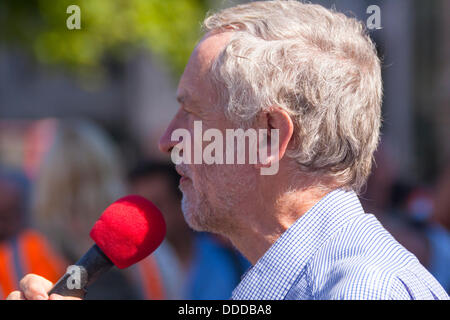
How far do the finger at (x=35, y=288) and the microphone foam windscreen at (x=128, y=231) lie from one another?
181 millimetres

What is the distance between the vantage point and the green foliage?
765cm

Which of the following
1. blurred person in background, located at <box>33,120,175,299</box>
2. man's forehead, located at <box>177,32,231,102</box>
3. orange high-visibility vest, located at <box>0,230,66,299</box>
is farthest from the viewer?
blurred person in background, located at <box>33,120,175,299</box>

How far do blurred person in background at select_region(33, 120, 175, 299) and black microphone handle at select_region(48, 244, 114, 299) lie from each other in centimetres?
156

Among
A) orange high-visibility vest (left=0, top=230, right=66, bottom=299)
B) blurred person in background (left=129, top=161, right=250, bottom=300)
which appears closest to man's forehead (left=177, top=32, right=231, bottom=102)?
orange high-visibility vest (left=0, top=230, right=66, bottom=299)

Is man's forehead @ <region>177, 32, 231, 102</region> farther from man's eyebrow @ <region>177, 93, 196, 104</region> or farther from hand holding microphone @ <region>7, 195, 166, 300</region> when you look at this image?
hand holding microphone @ <region>7, 195, 166, 300</region>

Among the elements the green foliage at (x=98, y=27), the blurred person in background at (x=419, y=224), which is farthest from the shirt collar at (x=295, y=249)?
the green foliage at (x=98, y=27)

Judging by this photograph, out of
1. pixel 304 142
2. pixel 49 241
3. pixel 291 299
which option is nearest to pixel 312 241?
pixel 291 299

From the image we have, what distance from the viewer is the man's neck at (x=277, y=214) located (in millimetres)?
1825

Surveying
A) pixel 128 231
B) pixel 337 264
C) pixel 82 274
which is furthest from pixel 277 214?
pixel 82 274

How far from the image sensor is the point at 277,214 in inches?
72.1

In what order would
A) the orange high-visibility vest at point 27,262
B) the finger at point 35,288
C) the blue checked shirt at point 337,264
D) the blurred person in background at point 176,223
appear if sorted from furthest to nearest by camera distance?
the blurred person in background at point 176,223 < the orange high-visibility vest at point 27,262 < the finger at point 35,288 < the blue checked shirt at point 337,264

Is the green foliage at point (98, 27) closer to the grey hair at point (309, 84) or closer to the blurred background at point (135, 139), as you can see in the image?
the blurred background at point (135, 139)

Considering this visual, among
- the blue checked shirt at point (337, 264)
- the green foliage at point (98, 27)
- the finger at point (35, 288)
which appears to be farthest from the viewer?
the green foliage at point (98, 27)
